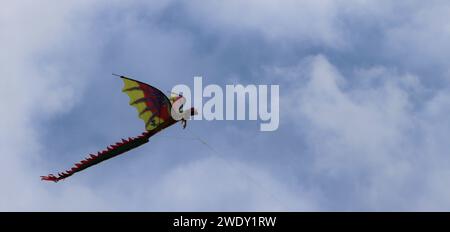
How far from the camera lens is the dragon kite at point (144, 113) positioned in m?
50.4

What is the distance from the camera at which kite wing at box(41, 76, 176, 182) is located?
5050cm

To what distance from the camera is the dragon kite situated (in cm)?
5038

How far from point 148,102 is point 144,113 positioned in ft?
2.53

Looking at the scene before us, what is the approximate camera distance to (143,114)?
169 feet

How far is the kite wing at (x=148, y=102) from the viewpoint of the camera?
50.4 meters

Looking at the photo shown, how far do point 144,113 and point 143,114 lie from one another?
92mm

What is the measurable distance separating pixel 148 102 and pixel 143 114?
0.85 meters

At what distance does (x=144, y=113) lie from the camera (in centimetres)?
5138
